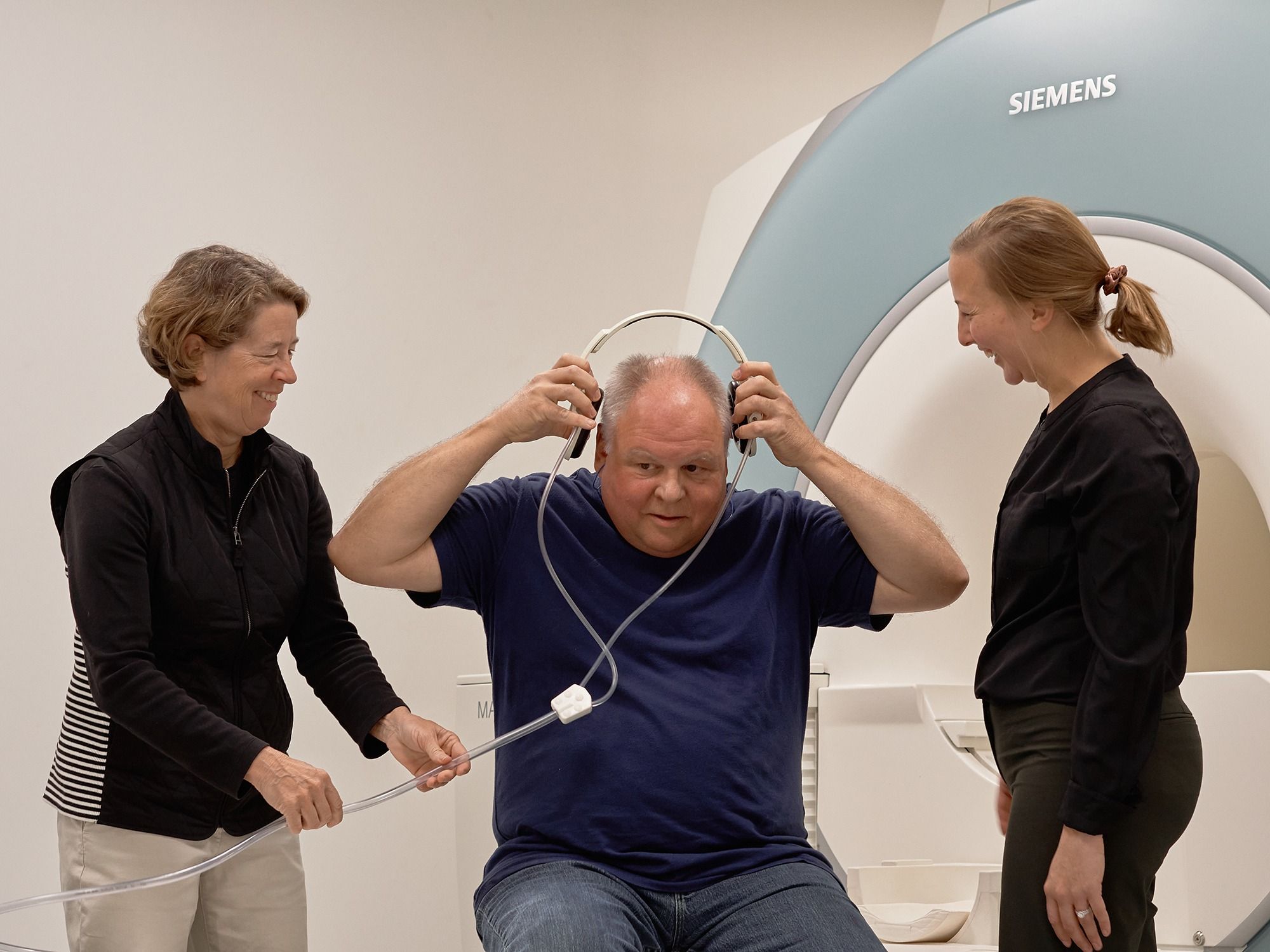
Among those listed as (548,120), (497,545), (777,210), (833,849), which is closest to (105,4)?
(548,120)

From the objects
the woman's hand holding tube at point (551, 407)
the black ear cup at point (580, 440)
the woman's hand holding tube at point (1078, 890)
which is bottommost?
the woman's hand holding tube at point (1078, 890)

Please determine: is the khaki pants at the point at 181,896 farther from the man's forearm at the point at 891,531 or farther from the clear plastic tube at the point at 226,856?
the man's forearm at the point at 891,531

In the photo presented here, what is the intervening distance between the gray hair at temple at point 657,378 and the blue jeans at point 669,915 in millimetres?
573

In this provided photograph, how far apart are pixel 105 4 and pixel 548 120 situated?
108 centimetres

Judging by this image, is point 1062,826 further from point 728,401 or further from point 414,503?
point 414,503

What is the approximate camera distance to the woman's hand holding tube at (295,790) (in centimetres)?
146

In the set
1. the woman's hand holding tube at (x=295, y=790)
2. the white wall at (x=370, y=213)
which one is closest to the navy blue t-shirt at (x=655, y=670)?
the woman's hand holding tube at (x=295, y=790)

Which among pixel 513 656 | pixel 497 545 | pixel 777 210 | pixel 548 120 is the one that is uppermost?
pixel 548 120

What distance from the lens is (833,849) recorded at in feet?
7.43

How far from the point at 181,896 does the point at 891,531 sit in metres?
1.01

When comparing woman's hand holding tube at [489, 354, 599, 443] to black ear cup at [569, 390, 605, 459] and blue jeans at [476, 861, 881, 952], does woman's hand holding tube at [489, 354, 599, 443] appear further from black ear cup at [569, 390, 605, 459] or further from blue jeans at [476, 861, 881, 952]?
blue jeans at [476, 861, 881, 952]

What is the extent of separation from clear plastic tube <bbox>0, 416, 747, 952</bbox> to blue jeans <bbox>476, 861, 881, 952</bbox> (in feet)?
0.54

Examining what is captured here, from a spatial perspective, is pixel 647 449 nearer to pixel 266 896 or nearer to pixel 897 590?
pixel 897 590

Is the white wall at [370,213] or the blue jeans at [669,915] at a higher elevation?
the white wall at [370,213]
